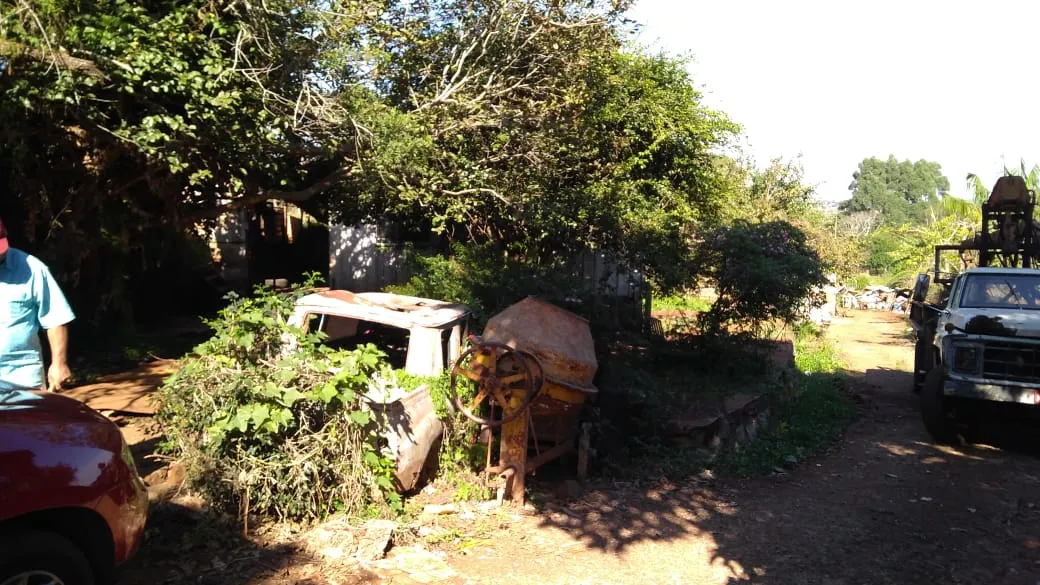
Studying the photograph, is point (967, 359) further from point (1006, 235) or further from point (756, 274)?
point (1006, 235)

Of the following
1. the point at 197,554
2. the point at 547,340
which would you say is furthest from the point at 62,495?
the point at 547,340

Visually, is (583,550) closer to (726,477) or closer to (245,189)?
(726,477)

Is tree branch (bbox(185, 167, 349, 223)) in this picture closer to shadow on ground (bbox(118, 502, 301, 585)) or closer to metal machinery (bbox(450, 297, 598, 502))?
metal machinery (bbox(450, 297, 598, 502))

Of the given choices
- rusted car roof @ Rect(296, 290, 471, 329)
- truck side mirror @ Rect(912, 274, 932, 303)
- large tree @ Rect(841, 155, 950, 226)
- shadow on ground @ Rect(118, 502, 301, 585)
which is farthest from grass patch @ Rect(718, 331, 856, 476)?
large tree @ Rect(841, 155, 950, 226)

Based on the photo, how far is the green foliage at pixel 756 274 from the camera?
991cm

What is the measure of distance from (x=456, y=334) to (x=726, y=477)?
2.84 meters

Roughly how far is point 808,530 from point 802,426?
10.5 feet

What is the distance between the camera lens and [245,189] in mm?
10383

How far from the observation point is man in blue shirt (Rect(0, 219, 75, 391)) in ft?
13.9

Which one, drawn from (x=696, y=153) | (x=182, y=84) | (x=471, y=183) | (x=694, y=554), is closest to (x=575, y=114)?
(x=471, y=183)

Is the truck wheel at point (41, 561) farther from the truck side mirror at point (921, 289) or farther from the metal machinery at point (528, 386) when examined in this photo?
the truck side mirror at point (921, 289)

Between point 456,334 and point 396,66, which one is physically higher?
point 396,66

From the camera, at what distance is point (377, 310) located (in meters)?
7.02

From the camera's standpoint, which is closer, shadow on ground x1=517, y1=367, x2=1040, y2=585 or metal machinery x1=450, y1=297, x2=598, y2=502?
shadow on ground x1=517, y1=367, x2=1040, y2=585
